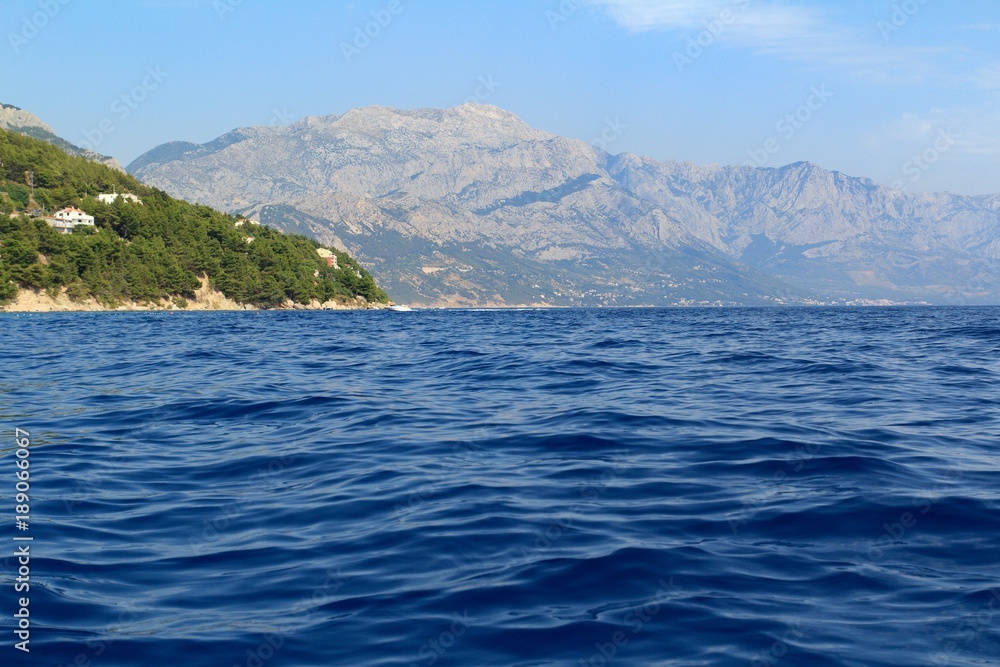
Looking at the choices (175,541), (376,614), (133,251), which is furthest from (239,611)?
(133,251)

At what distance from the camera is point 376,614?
24.3ft

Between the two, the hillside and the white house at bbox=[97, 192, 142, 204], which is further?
the white house at bbox=[97, 192, 142, 204]

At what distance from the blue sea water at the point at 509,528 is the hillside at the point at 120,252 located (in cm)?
12978

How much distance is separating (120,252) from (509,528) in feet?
540

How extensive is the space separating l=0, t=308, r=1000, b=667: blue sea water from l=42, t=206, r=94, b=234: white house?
512 feet

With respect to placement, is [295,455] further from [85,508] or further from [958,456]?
[958,456]

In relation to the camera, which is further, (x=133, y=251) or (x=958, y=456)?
(x=133, y=251)

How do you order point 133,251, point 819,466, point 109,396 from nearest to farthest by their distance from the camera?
point 819,466 < point 109,396 < point 133,251

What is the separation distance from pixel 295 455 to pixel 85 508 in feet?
13.4

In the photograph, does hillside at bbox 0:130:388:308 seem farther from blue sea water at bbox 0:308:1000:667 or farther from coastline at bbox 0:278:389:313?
blue sea water at bbox 0:308:1000:667

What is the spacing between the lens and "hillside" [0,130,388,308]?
136625 millimetres

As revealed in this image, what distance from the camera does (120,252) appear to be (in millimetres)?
156250

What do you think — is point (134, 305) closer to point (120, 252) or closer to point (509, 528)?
point (120, 252)

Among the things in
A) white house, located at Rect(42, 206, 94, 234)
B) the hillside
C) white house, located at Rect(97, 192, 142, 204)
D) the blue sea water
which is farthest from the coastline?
the blue sea water
